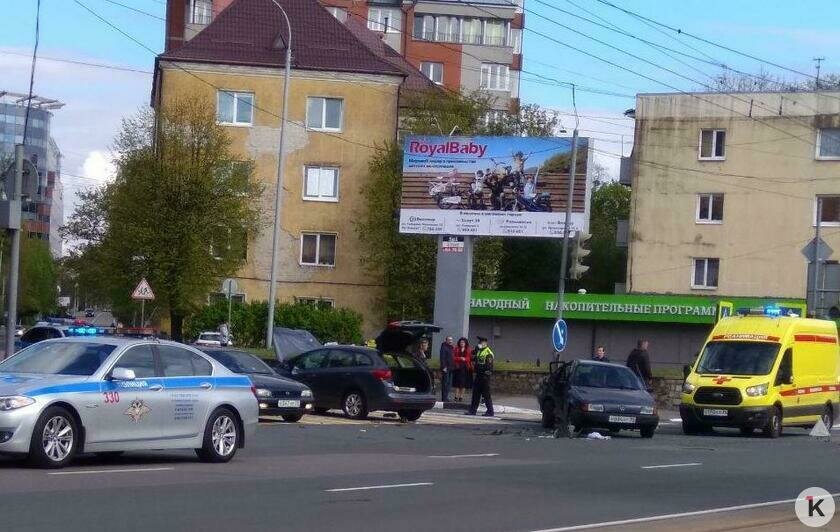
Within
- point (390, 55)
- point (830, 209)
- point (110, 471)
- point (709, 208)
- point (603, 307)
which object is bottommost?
point (110, 471)

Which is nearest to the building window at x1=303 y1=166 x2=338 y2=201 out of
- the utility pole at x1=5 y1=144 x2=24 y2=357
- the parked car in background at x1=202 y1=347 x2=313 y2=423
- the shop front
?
the shop front

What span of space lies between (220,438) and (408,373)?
38.2 feet

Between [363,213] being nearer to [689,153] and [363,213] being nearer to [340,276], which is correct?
[340,276]

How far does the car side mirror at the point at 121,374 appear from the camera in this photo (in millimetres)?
15023

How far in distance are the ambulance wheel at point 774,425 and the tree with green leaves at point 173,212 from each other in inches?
1029

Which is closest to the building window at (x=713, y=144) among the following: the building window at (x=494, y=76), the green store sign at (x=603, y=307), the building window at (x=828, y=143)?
the building window at (x=828, y=143)

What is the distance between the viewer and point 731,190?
193 feet

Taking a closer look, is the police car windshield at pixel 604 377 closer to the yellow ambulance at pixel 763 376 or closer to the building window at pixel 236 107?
the yellow ambulance at pixel 763 376

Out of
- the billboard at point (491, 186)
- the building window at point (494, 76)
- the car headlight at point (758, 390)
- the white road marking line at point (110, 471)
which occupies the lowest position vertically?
the white road marking line at point (110, 471)

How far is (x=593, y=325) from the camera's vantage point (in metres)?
55.2

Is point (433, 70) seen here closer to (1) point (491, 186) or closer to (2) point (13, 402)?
(1) point (491, 186)

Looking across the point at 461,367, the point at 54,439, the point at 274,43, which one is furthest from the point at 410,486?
the point at 274,43

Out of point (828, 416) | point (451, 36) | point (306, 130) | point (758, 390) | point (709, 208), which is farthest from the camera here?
point (451, 36)

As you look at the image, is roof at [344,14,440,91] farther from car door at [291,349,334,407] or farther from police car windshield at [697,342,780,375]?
car door at [291,349,334,407]
